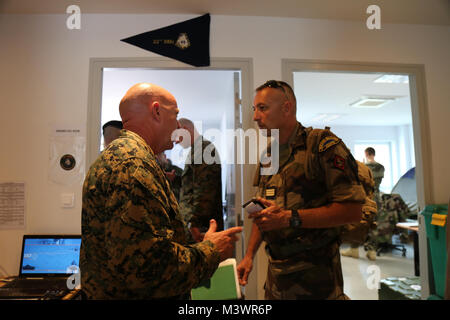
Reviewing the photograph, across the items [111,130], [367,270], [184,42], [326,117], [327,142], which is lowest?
[367,270]

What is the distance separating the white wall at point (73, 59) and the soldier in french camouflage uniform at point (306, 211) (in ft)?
2.32

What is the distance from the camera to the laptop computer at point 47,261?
1743 millimetres

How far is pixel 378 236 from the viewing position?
15.5 ft

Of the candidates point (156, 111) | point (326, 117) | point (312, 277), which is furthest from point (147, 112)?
point (326, 117)

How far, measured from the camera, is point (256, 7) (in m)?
2.02

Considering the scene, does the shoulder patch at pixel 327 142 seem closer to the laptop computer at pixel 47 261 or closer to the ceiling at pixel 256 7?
the ceiling at pixel 256 7

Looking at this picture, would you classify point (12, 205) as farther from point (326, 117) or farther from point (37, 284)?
point (326, 117)

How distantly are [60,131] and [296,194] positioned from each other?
6.09 ft

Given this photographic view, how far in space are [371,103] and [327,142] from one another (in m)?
4.22

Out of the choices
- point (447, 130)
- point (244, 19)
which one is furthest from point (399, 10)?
point (244, 19)

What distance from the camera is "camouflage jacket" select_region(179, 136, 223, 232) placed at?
201 cm

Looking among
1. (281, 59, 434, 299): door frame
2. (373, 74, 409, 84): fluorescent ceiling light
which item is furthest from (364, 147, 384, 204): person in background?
(281, 59, 434, 299): door frame

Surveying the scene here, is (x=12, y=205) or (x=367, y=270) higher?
(x=12, y=205)

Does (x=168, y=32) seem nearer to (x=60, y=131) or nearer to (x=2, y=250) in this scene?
(x=60, y=131)
